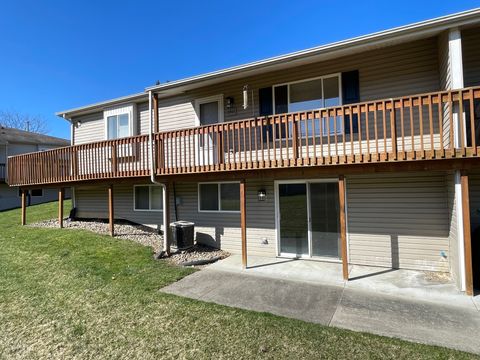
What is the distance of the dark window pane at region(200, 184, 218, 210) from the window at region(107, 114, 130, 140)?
13.6 feet

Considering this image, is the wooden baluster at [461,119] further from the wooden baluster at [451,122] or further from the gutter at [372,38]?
the gutter at [372,38]

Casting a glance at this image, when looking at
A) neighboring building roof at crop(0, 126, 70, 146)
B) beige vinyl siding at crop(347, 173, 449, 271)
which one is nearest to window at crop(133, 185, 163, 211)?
beige vinyl siding at crop(347, 173, 449, 271)

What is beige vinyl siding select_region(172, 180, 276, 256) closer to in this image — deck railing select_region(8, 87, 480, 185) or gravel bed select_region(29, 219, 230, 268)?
gravel bed select_region(29, 219, 230, 268)

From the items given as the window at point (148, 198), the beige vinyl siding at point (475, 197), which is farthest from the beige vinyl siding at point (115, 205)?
the beige vinyl siding at point (475, 197)

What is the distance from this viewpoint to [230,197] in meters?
9.11

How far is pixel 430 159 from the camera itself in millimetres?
5320

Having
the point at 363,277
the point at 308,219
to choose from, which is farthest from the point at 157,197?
the point at 363,277

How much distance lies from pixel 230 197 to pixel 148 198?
354 cm

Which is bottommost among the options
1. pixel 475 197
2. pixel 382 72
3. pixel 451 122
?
pixel 475 197

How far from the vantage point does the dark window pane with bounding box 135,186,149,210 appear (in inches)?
422

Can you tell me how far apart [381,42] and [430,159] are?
2748mm

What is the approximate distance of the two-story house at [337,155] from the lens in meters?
5.55

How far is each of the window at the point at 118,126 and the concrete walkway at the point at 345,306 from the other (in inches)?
284

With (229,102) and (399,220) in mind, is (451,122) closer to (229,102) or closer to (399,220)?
(399,220)
